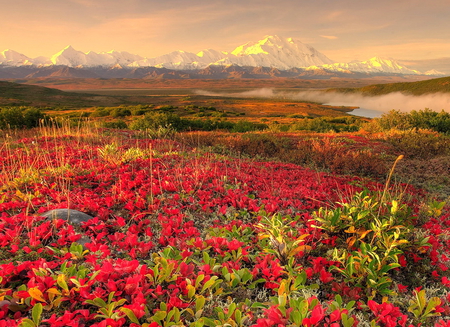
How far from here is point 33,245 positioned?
354 centimetres

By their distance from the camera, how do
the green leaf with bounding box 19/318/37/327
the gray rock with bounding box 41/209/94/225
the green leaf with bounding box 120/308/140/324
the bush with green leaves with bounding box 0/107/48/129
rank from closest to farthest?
1. the green leaf with bounding box 19/318/37/327
2. the green leaf with bounding box 120/308/140/324
3. the gray rock with bounding box 41/209/94/225
4. the bush with green leaves with bounding box 0/107/48/129

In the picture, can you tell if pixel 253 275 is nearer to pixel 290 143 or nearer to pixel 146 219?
pixel 146 219

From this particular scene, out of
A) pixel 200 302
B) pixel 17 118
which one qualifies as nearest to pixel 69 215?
pixel 200 302

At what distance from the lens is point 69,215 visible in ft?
14.4

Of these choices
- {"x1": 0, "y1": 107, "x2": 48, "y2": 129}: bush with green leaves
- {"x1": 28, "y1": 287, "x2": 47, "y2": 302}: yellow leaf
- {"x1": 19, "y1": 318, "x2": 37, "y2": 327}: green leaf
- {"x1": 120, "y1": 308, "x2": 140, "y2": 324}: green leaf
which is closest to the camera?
{"x1": 19, "y1": 318, "x2": 37, "y2": 327}: green leaf

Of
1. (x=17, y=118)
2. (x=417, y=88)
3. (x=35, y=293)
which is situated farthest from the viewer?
(x=417, y=88)

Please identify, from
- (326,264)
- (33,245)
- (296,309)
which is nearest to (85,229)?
(33,245)

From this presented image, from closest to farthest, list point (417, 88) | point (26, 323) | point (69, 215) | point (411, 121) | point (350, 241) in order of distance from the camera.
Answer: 1. point (26, 323)
2. point (350, 241)
3. point (69, 215)
4. point (411, 121)
5. point (417, 88)

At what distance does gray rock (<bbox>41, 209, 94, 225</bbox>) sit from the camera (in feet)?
14.0

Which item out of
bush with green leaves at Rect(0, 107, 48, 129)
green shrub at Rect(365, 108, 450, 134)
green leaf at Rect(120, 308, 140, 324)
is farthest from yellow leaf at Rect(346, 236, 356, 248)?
green shrub at Rect(365, 108, 450, 134)

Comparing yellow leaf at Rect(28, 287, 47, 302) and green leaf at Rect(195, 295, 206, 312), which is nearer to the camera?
yellow leaf at Rect(28, 287, 47, 302)

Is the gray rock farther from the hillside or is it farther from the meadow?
the hillside

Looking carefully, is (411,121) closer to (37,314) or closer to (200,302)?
(200,302)

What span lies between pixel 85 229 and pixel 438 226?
244 inches
